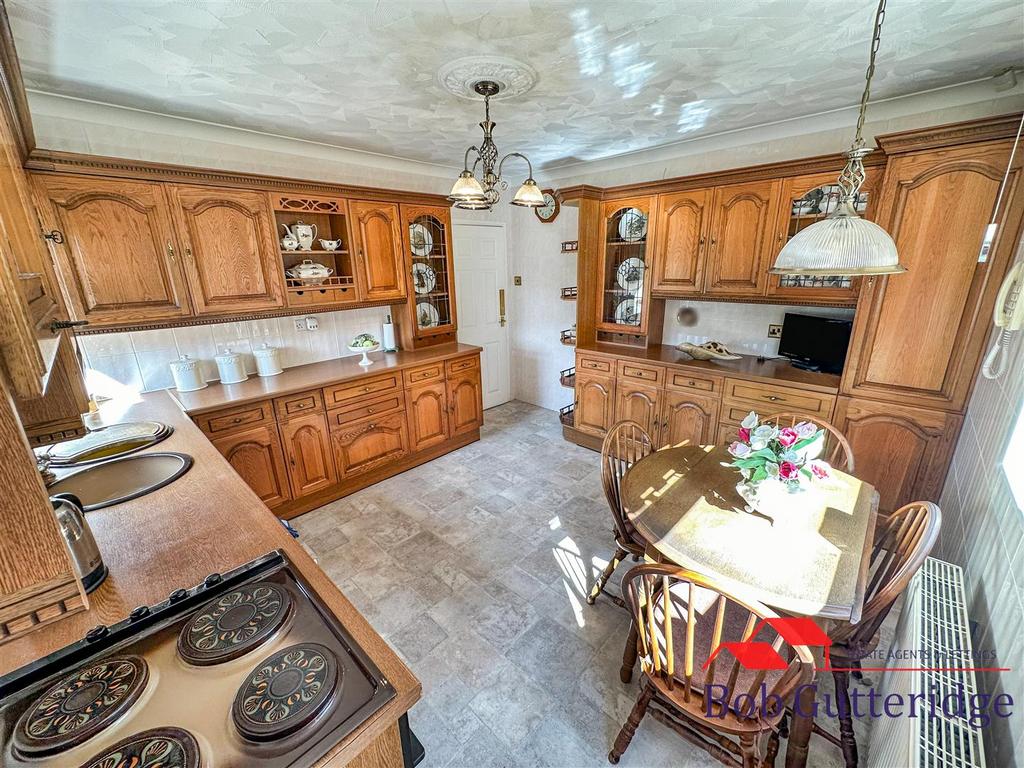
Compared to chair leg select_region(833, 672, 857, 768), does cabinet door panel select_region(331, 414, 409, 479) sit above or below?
above

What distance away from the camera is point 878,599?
1223 millimetres

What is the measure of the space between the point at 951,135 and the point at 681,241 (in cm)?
141

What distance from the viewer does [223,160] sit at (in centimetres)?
263

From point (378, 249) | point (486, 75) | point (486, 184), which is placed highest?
point (486, 75)

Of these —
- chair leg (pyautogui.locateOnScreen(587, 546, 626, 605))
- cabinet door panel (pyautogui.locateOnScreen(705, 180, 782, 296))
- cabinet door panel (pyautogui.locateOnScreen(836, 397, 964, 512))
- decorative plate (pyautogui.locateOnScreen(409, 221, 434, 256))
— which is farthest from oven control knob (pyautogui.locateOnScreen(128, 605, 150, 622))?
cabinet door panel (pyautogui.locateOnScreen(705, 180, 782, 296))

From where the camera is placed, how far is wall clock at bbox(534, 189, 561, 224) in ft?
13.1

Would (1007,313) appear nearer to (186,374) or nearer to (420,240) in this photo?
(420,240)

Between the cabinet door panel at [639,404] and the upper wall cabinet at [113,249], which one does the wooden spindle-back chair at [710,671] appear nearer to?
the cabinet door panel at [639,404]

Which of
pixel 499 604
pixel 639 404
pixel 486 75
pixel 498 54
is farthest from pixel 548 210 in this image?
pixel 499 604

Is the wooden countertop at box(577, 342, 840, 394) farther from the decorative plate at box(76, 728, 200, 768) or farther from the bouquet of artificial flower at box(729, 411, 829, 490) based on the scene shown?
the decorative plate at box(76, 728, 200, 768)

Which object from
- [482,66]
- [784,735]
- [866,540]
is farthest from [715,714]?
[482,66]

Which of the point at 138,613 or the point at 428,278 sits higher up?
the point at 428,278

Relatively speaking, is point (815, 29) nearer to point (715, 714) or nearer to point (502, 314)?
point (715, 714)

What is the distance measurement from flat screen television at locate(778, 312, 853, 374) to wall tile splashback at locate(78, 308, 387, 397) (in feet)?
10.6
